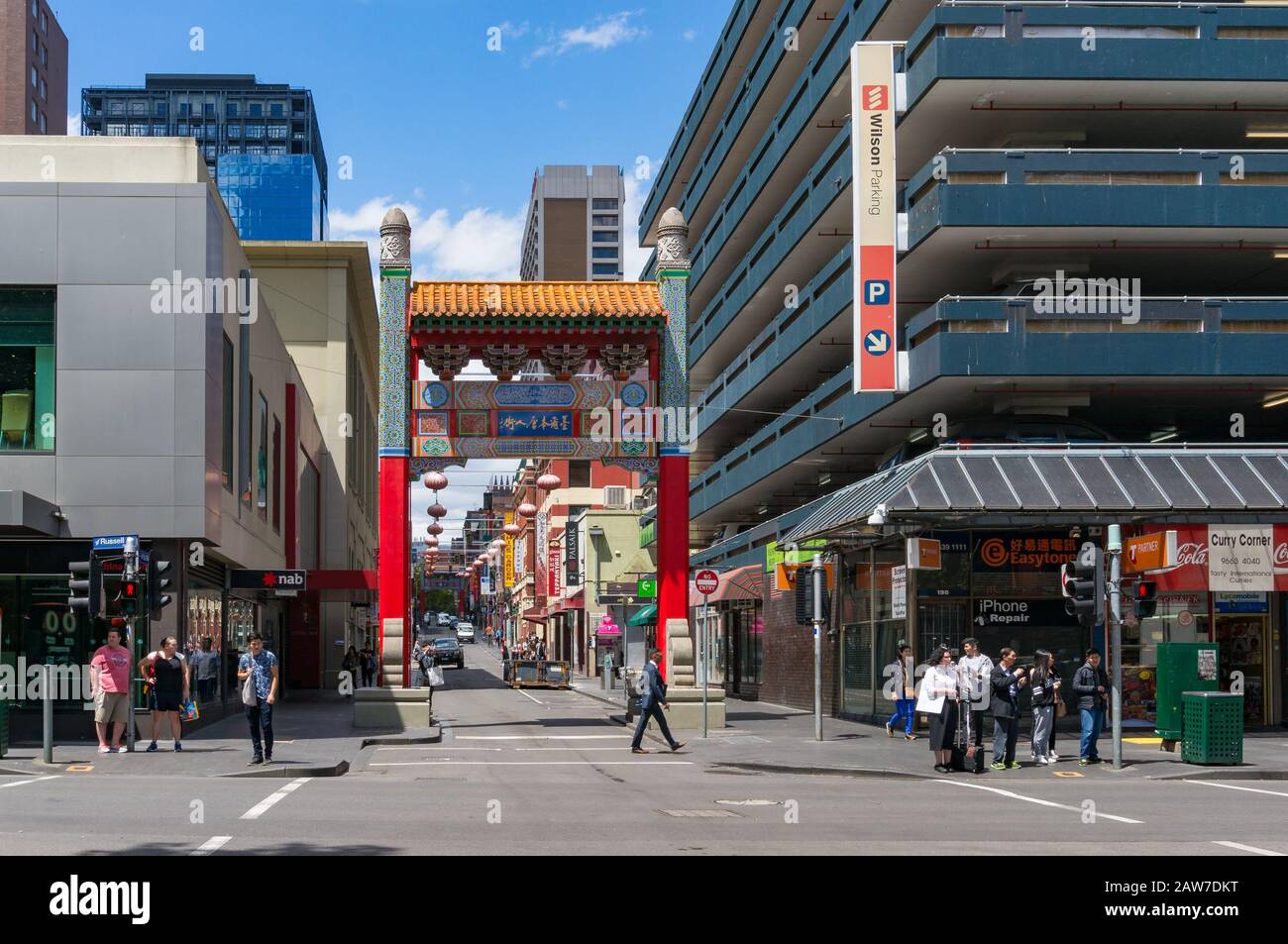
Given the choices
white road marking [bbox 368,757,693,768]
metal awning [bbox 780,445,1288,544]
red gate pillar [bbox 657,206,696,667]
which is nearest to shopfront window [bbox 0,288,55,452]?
white road marking [bbox 368,757,693,768]

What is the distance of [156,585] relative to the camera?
76.7 feet

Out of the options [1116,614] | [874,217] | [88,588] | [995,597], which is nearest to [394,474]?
[88,588]

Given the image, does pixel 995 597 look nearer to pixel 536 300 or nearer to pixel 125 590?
pixel 536 300

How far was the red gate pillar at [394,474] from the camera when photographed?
31562mm

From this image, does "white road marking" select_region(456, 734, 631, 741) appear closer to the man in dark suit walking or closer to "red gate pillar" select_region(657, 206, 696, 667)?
"red gate pillar" select_region(657, 206, 696, 667)

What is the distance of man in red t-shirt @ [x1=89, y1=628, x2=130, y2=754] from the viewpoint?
23.6 m

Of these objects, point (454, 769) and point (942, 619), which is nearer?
point (454, 769)

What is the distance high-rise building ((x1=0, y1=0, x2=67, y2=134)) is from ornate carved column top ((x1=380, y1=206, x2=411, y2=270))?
8468 cm

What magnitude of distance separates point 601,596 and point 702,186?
17.0 metres

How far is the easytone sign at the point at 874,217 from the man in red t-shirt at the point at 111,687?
53.4 feet

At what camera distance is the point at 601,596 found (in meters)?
59.0

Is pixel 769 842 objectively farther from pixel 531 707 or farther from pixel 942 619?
pixel 531 707
